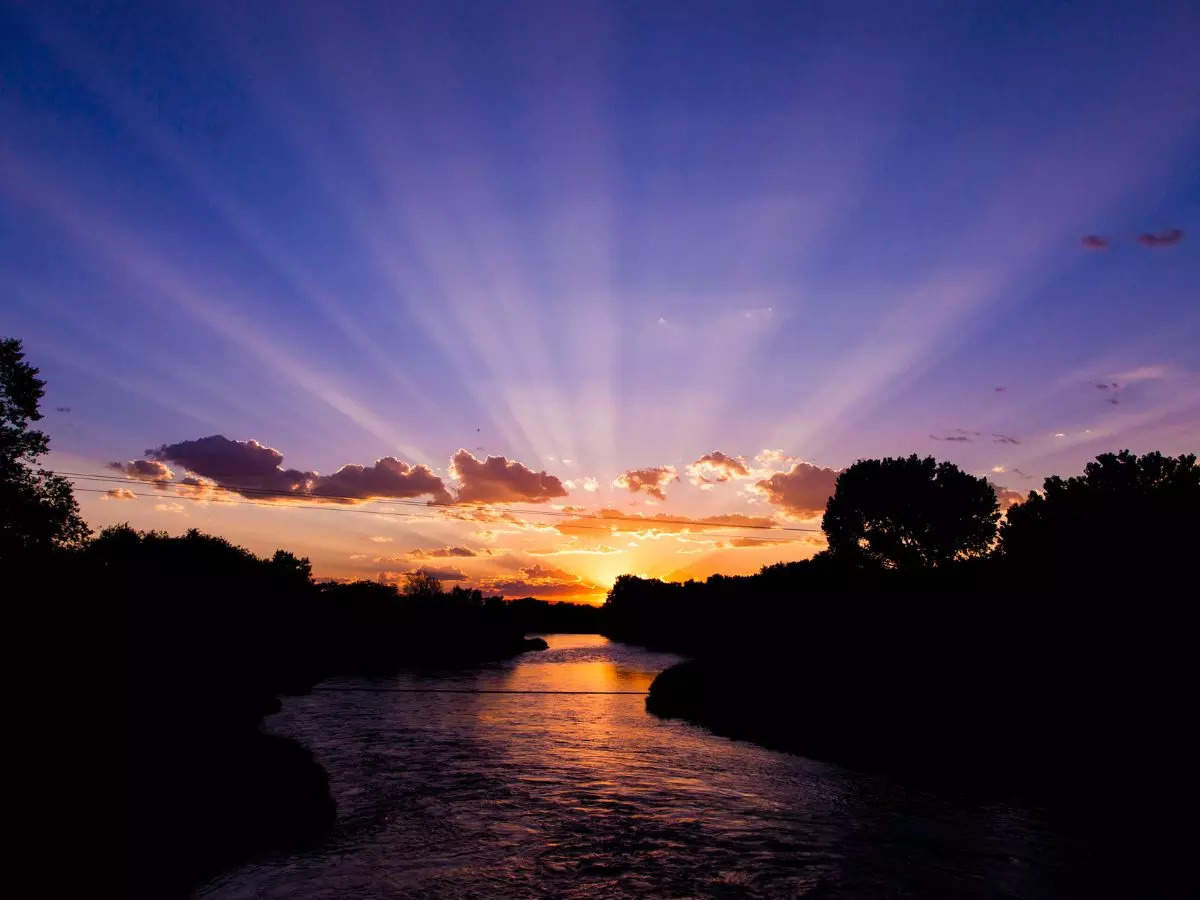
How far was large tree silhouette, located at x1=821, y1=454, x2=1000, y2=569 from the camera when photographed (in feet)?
236

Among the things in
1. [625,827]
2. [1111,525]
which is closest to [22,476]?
[625,827]

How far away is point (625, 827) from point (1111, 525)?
34.5 m

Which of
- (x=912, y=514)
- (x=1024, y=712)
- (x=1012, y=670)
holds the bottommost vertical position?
(x=1024, y=712)

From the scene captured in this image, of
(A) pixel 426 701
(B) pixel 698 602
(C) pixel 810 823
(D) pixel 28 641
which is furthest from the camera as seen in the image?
(B) pixel 698 602

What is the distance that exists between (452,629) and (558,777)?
81.7 metres

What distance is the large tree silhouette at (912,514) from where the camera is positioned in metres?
72.0

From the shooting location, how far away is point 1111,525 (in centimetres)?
3756

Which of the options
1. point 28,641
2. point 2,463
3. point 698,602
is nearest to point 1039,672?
point 28,641

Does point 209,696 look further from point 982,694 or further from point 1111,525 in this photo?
point 1111,525

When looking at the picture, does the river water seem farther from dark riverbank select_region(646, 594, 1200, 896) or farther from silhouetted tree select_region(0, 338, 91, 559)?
silhouetted tree select_region(0, 338, 91, 559)

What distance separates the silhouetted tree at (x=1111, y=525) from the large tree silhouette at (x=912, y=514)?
5.81 metres

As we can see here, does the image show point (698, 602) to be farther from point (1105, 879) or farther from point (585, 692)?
point (1105, 879)

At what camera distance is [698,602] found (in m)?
109

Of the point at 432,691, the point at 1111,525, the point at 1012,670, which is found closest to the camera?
the point at 1012,670
